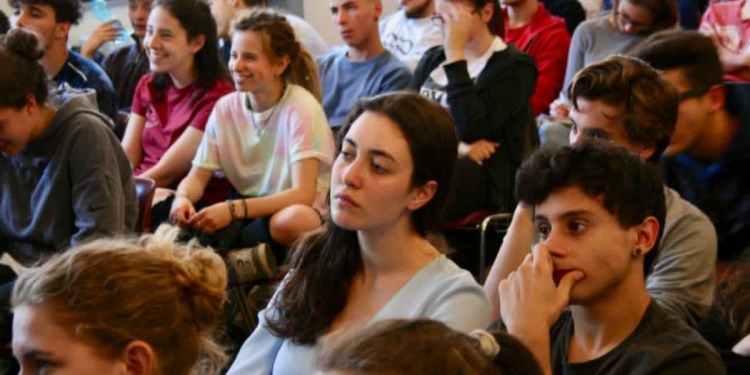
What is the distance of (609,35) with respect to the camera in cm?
368

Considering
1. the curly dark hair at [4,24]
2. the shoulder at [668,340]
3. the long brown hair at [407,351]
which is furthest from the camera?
the curly dark hair at [4,24]

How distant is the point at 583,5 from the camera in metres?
4.66

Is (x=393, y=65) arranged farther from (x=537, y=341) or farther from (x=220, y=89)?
(x=537, y=341)

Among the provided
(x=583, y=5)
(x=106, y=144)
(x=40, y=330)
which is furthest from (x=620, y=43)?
(x=40, y=330)

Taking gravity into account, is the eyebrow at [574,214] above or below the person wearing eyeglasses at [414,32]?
above

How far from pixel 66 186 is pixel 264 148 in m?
0.71

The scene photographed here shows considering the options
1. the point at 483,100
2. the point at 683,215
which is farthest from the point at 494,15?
the point at 683,215

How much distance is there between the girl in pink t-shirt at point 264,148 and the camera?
2947mm

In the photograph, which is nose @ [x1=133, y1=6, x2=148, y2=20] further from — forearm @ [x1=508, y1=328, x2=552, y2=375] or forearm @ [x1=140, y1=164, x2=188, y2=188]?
forearm @ [x1=508, y1=328, x2=552, y2=375]

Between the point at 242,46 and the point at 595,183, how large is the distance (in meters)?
1.85

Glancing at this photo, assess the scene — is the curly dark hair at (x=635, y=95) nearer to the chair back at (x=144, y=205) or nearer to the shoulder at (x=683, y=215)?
the shoulder at (x=683, y=215)

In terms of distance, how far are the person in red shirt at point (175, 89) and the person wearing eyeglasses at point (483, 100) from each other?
805 millimetres

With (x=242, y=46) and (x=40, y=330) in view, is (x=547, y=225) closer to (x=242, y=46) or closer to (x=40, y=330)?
(x=40, y=330)

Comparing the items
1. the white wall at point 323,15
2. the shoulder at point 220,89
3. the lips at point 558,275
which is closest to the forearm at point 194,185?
the shoulder at point 220,89
